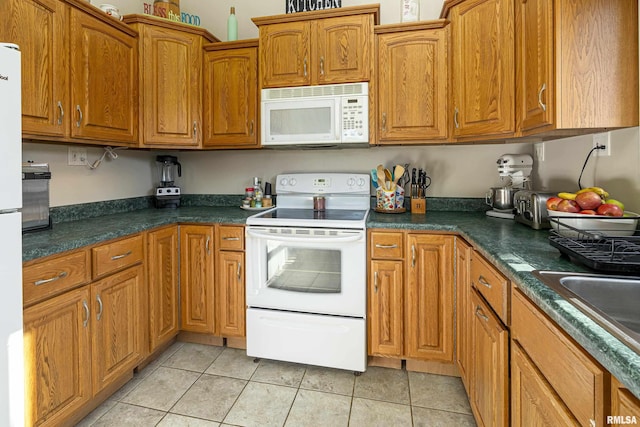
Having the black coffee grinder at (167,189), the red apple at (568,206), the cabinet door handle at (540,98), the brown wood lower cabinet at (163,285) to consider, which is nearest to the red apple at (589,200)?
the red apple at (568,206)

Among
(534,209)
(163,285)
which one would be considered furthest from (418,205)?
(163,285)

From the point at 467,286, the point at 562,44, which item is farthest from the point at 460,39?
the point at 467,286

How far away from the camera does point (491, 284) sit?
1.25m

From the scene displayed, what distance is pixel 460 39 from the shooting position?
1.93 m

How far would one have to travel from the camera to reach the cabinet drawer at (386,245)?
1.90 metres

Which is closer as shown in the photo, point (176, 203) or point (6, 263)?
point (6, 263)

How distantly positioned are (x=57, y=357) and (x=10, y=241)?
0.62 meters

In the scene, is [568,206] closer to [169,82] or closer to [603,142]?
[603,142]

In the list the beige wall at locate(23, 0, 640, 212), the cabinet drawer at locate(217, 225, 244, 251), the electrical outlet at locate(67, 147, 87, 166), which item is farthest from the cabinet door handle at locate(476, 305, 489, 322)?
the electrical outlet at locate(67, 147, 87, 166)

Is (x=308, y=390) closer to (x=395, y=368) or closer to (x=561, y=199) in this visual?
(x=395, y=368)

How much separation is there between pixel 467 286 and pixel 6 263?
71.6 inches

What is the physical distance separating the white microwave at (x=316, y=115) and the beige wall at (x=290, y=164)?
0.42 m

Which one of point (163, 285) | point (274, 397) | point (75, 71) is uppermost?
point (75, 71)

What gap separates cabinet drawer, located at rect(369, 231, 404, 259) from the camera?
6.23 feet
